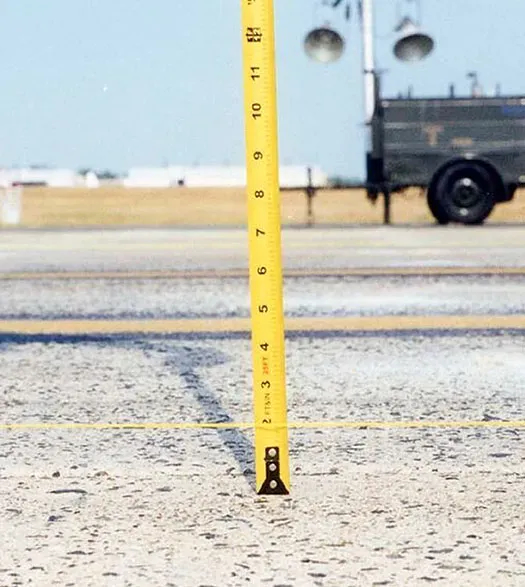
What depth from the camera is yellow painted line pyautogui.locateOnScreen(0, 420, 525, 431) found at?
4938 mm

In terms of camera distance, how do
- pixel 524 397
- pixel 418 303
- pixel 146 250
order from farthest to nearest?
pixel 146 250
pixel 418 303
pixel 524 397

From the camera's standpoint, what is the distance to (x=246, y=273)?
11.9 m

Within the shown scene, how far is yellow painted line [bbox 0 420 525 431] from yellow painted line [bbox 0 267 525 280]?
656cm

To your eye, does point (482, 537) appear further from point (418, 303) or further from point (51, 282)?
point (51, 282)

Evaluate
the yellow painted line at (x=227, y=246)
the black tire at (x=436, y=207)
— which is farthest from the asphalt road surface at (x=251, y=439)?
the black tire at (x=436, y=207)

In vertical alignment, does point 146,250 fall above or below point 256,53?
below

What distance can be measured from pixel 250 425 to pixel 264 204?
1556 millimetres

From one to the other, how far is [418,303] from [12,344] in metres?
3.21

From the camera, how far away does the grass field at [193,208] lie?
2847 centimetres

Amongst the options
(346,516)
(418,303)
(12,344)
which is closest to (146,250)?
(418,303)

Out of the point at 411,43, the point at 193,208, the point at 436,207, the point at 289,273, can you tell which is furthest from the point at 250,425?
the point at 193,208

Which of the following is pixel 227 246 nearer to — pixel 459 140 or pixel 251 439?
pixel 459 140

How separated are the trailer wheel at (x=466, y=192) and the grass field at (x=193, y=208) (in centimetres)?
78

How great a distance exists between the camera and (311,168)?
25328 millimetres
